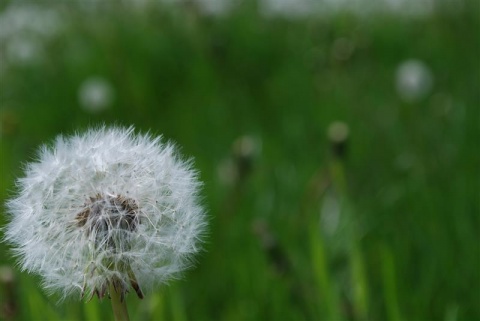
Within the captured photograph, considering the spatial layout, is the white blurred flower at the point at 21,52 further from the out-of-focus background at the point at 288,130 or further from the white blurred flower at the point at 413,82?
the white blurred flower at the point at 413,82

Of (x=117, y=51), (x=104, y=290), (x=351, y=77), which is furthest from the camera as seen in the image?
(x=117, y=51)

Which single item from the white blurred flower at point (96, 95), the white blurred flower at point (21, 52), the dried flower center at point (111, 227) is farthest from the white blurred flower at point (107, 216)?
the white blurred flower at point (21, 52)

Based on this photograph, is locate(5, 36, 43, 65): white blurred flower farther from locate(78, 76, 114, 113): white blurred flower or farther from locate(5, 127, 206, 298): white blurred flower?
locate(5, 127, 206, 298): white blurred flower

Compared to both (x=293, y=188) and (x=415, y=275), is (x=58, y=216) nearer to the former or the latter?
(x=415, y=275)

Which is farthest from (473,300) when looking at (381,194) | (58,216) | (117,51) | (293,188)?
(117,51)

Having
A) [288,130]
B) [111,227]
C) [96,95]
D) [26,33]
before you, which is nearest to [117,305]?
[111,227]

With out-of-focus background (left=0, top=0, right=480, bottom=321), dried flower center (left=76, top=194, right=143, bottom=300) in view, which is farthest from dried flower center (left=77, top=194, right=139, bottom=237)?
out-of-focus background (left=0, top=0, right=480, bottom=321)

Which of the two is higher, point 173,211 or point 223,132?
point 173,211
